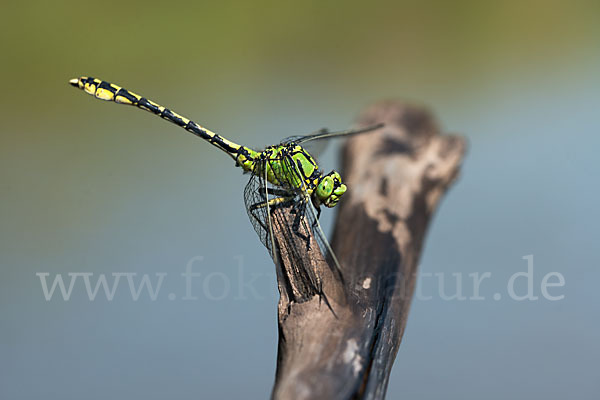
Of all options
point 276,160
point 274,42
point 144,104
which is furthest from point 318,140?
point 274,42

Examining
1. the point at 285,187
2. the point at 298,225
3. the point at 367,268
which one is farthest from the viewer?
the point at 285,187

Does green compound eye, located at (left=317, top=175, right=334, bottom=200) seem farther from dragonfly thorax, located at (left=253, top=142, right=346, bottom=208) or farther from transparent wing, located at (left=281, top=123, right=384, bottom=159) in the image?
transparent wing, located at (left=281, top=123, right=384, bottom=159)

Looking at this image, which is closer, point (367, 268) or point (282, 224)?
point (282, 224)

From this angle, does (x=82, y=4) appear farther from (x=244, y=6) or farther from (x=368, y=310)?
(x=368, y=310)

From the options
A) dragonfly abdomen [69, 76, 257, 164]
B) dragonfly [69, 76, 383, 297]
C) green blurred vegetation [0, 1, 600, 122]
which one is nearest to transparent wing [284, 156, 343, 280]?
dragonfly [69, 76, 383, 297]

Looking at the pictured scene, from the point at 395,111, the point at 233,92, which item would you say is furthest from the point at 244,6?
the point at 395,111

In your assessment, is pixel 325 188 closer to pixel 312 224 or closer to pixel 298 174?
pixel 298 174

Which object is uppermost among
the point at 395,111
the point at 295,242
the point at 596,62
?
the point at 596,62
